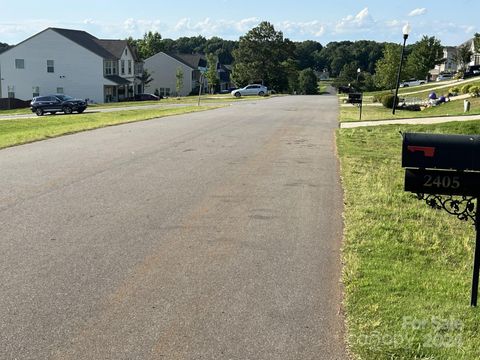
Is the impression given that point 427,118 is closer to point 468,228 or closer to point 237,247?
point 468,228

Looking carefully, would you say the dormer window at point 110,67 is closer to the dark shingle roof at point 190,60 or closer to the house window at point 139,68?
the house window at point 139,68

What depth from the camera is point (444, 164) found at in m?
4.30

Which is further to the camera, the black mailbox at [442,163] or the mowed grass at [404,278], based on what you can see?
the black mailbox at [442,163]

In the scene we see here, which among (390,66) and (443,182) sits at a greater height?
(390,66)

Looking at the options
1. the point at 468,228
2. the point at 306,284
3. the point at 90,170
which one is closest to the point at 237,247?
the point at 306,284

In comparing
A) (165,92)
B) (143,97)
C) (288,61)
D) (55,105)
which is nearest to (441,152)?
(55,105)

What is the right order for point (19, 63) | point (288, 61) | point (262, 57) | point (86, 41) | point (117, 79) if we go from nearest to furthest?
point (19, 63)
point (86, 41)
point (117, 79)
point (262, 57)
point (288, 61)

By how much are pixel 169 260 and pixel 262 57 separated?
86.2 meters

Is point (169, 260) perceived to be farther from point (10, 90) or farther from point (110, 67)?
point (10, 90)

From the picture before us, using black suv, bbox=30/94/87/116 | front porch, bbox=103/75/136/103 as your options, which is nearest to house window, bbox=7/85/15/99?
front porch, bbox=103/75/136/103

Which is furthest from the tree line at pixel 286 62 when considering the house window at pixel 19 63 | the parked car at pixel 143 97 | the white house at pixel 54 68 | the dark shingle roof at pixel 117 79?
the house window at pixel 19 63

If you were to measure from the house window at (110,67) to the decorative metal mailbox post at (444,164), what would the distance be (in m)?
63.9

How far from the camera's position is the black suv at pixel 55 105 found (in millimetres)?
38281

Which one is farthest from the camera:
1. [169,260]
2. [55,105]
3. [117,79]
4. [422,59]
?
[422,59]
